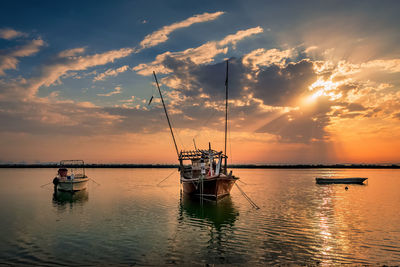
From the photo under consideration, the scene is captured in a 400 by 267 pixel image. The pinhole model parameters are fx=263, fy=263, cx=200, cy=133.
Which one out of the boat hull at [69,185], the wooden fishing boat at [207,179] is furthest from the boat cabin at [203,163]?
the boat hull at [69,185]

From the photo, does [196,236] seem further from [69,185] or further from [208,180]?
[69,185]

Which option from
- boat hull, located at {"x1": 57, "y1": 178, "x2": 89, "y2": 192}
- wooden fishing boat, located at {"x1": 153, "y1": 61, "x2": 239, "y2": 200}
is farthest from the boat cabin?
boat hull, located at {"x1": 57, "y1": 178, "x2": 89, "y2": 192}

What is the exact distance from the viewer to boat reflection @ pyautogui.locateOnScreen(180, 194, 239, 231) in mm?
23734

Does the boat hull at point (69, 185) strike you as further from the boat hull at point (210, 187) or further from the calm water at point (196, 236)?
the boat hull at point (210, 187)

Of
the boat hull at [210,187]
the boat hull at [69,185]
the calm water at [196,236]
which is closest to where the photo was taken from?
the calm water at [196,236]

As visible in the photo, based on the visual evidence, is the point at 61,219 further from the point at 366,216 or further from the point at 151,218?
the point at 366,216

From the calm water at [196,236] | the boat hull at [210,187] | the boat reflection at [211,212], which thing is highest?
the boat hull at [210,187]

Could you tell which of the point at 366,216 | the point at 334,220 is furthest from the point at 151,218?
the point at 366,216

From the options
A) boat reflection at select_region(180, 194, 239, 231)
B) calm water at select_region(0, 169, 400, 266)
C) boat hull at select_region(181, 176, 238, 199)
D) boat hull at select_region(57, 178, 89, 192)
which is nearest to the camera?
calm water at select_region(0, 169, 400, 266)

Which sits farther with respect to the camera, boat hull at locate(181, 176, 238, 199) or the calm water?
boat hull at locate(181, 176, 238, 199)

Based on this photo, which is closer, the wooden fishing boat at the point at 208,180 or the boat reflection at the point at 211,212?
the boat reflection at the point at 211,212

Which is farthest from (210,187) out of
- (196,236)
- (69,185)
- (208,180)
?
(69,185)

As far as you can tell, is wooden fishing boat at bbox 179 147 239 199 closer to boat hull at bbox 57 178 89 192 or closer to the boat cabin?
the boat cabin

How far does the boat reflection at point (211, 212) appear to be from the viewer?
77.9 feet
